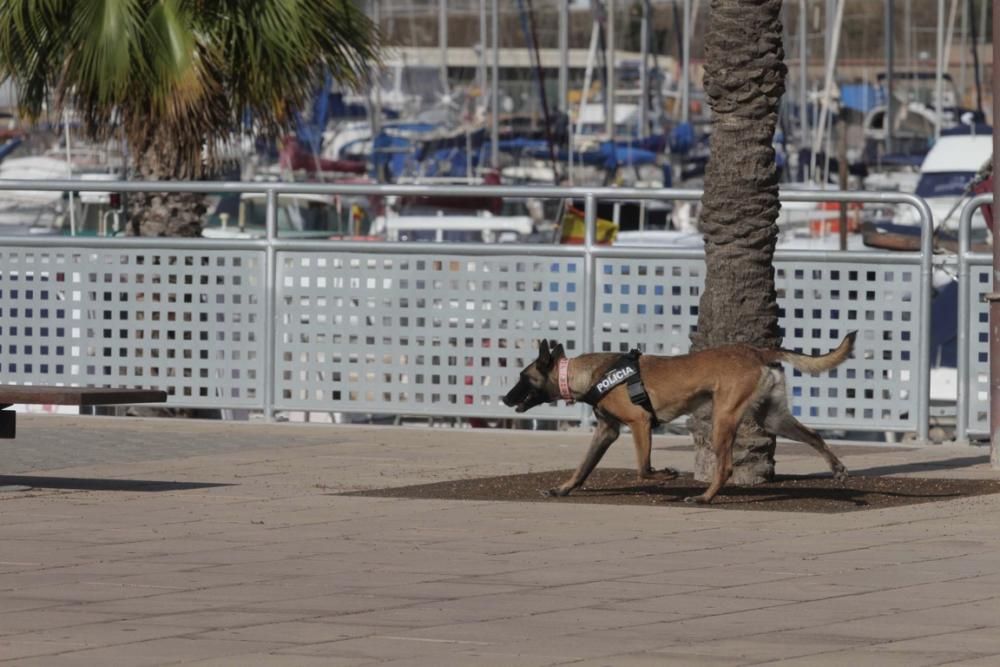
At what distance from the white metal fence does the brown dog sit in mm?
3432

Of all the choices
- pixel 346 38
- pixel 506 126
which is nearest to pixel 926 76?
pixel 506 126

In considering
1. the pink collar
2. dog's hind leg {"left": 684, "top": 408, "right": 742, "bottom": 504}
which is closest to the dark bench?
the pink collar

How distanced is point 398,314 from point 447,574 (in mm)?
7347

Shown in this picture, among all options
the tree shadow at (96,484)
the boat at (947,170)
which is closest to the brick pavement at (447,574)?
the tree shadow at (96,484)

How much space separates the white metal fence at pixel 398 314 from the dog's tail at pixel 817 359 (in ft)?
11.3

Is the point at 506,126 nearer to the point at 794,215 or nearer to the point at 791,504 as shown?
the point at 794,215

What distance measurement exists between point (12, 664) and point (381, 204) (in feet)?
104

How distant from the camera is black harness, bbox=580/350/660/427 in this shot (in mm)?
11383

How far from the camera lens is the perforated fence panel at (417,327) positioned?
52.7 feet

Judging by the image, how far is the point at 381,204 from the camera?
38.7 meters

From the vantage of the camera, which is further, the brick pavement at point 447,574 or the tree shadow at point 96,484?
the tree shadow at point 96,484

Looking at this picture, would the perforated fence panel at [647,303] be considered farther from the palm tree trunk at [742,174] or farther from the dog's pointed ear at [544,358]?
the dog's pointed ear at [544,358]

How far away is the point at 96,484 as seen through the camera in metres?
12.6

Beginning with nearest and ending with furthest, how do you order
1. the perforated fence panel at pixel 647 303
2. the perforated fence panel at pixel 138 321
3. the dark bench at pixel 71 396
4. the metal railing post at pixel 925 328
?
the dark bench at pixel 71 396, the metal railing post at pixel 925 328, the perforated fence panel at pixel 647 303, the perforated fence panel at pixel 138 321
